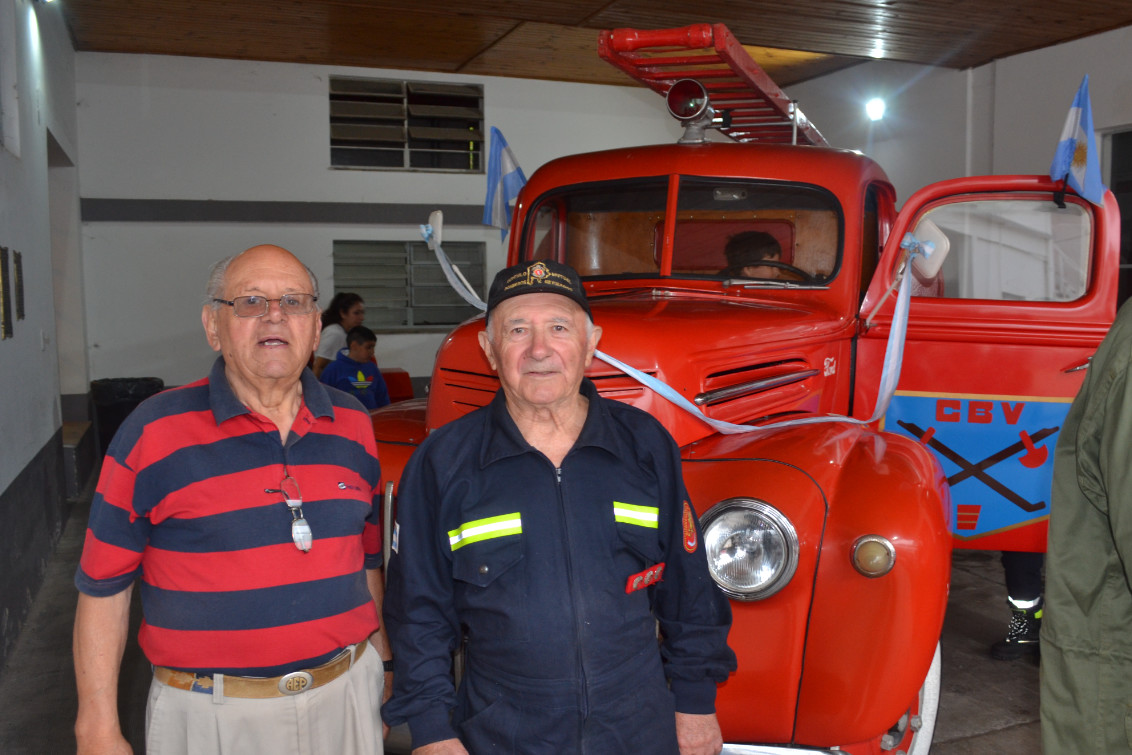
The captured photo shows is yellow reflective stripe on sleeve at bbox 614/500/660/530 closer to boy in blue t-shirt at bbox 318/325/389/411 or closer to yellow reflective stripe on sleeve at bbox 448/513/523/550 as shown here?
yellow reflective stripe on sleeve at bbox 448/513/523/550

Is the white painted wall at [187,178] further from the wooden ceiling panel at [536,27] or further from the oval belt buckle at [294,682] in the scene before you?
the oval belt buckle at [294,682]

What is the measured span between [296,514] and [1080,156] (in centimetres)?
310

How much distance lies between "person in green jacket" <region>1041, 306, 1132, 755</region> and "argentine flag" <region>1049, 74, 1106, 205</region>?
2429 mm

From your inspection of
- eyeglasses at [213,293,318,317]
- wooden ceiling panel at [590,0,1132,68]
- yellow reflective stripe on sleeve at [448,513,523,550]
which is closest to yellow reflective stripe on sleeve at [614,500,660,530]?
yellow reflective stripe on sleeve at [448,513,523,550]

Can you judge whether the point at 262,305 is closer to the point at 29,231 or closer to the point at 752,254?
the point at 752,254

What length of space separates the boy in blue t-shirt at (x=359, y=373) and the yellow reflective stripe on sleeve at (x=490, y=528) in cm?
471

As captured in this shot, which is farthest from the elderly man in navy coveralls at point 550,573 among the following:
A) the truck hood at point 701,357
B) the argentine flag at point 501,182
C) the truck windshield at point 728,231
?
the argentine flag at point 501,182

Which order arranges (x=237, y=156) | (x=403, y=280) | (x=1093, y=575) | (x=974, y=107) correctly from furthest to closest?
(x=403, y=280)
(x=237, y=156)
(x=974, y=107)
(x=1093, y=575)

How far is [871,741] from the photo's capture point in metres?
2.47

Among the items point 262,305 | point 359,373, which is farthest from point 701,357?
point 359,373

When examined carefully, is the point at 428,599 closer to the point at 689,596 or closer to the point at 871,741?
the point at 689,596

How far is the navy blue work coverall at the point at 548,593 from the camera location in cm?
183

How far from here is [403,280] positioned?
41.1 ft

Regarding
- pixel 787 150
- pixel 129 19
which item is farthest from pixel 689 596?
pixel 129 19
